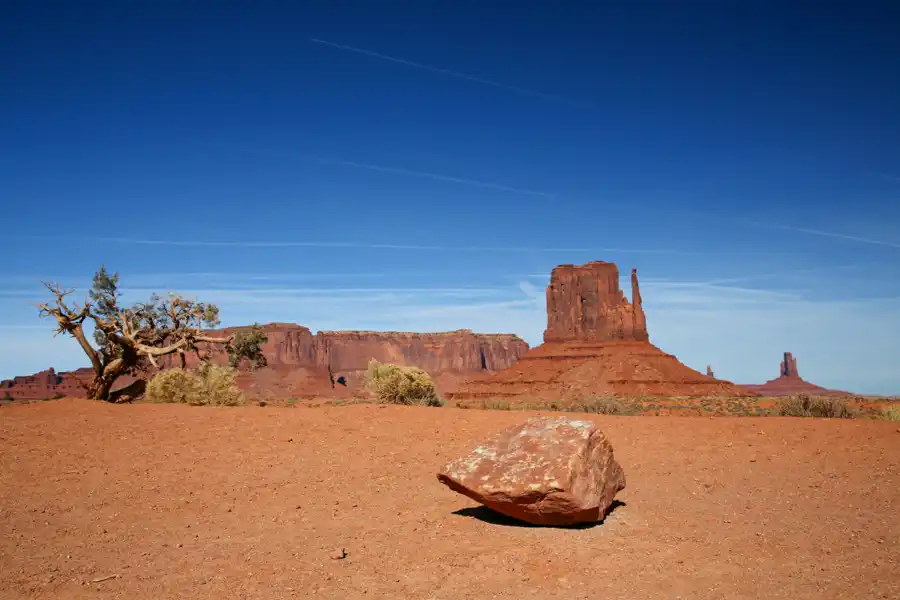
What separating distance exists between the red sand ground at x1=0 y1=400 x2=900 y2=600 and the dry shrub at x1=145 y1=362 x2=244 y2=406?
368cm

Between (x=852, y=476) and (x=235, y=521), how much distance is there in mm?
9787

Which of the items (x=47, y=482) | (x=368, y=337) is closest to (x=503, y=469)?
(x=47, y=482)

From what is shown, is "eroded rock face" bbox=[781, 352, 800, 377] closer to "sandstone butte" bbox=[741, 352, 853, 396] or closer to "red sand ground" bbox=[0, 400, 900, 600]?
"sandstone butte" bbox=[741, 352, 853, 396]

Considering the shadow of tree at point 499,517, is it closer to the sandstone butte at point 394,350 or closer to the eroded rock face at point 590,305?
the eroded rock face at point 590,305

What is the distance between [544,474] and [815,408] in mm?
13333

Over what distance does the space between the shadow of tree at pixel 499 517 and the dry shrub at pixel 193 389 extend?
1147cm

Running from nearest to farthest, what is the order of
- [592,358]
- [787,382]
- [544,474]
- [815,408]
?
[544,474] → [815,408] → [592,358] → [787,382]

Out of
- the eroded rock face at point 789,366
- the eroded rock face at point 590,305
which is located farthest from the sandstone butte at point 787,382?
the eroded rock face at point 590,305

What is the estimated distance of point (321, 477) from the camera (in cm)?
1102

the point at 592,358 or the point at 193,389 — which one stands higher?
the point at 592,358

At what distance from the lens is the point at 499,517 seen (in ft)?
29.5

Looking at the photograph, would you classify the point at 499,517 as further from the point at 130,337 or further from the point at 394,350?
the point at 394,350

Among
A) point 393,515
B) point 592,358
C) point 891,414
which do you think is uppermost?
point 592,358

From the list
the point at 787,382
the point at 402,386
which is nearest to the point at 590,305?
the point at 787,382
